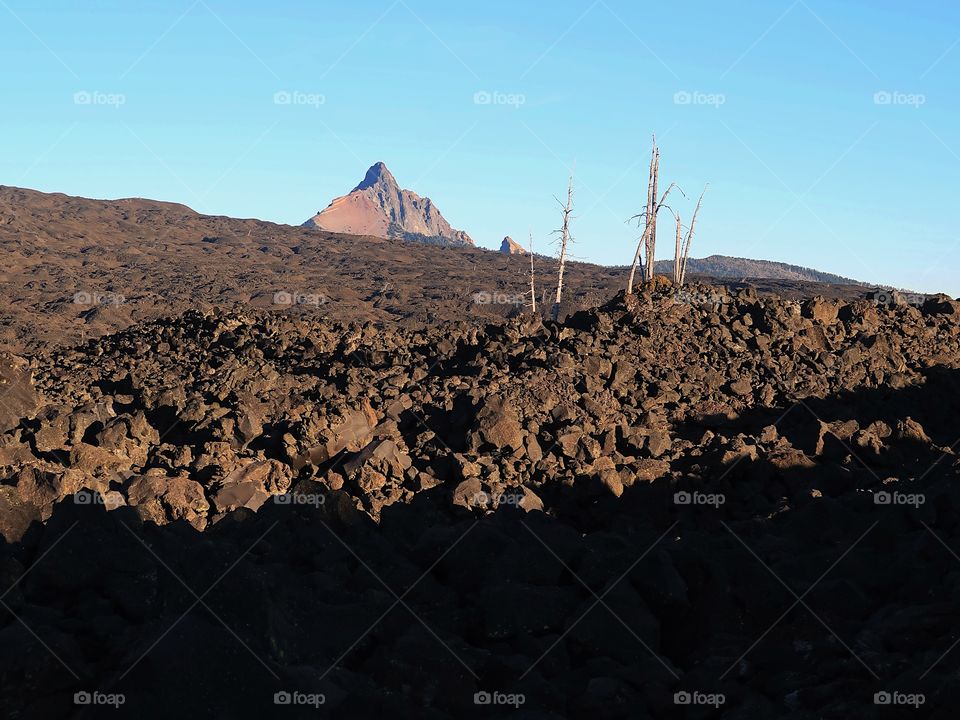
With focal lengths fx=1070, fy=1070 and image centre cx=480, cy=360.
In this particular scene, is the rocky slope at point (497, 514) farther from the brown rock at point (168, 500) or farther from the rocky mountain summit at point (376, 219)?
the rocky mountain summit at point (376, 219)

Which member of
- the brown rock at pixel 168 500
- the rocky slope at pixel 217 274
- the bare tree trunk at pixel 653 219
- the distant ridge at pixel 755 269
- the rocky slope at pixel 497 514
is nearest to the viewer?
the rocky slope at pixel 497 514

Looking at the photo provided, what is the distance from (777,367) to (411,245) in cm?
6314

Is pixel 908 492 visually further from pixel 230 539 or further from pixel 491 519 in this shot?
pixel 230 539

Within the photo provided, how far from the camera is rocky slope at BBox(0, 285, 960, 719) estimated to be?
6188 mm

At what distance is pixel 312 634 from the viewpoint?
6.66 meters

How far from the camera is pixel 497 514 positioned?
1020 centimetres

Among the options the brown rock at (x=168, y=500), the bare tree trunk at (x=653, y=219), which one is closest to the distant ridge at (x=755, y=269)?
the bare tree trunk at (x=653, y=219)

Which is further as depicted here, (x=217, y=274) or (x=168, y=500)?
(x=217, y=274)

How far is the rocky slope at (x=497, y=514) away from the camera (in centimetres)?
619

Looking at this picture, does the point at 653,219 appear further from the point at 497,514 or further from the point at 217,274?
the point at 217,274

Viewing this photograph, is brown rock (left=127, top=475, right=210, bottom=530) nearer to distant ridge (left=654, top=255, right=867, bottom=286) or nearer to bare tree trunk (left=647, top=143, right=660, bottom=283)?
bare tree trunk (left=647, top=143, right=660, bottom=283)

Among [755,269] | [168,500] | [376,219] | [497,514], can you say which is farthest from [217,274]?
[376,219]

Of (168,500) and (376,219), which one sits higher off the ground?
(376,219)

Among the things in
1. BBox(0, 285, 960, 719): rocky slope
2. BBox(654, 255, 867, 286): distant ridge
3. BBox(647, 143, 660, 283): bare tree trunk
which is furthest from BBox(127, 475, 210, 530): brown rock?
BBox(654, 255, 867, 286): distant ridge
